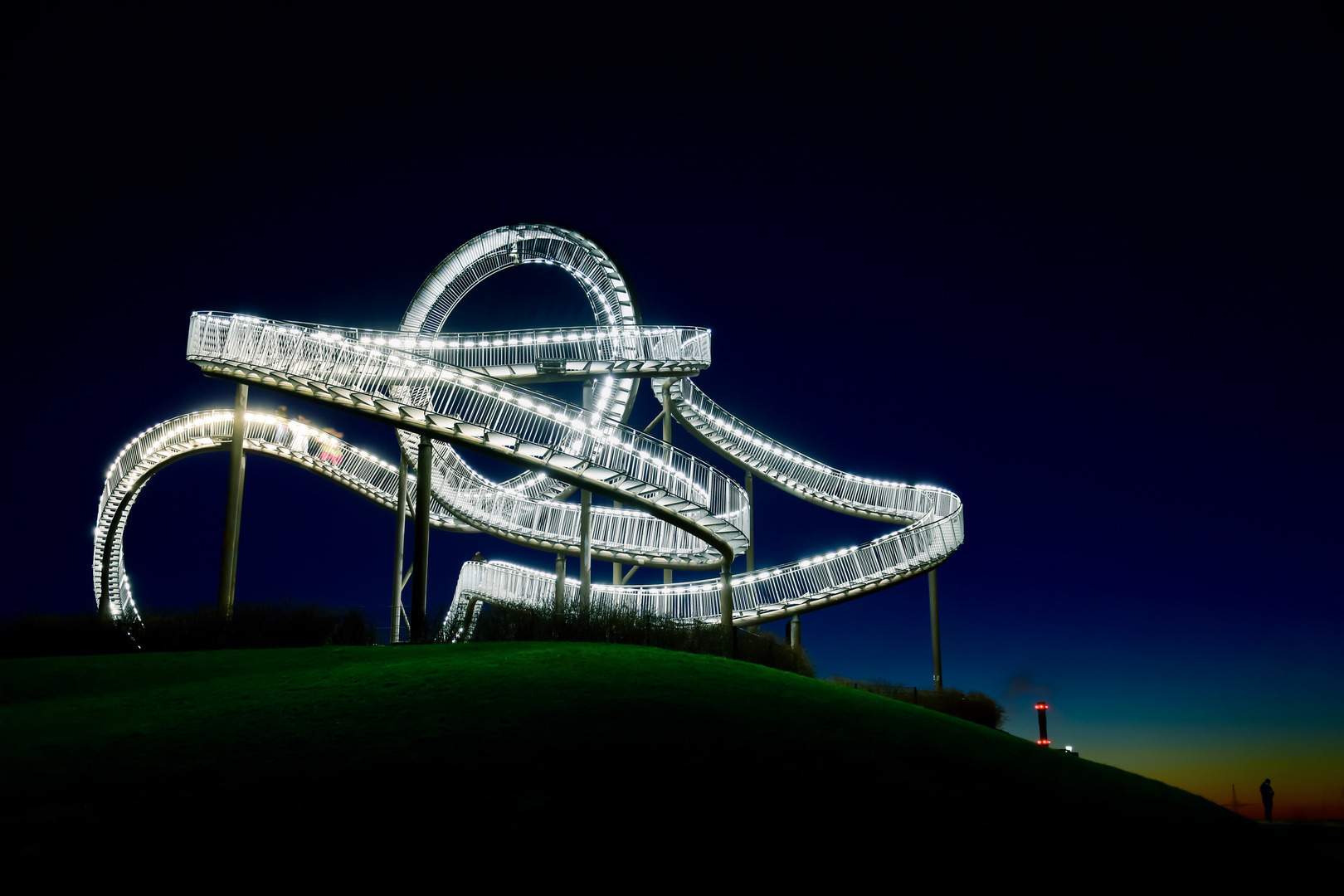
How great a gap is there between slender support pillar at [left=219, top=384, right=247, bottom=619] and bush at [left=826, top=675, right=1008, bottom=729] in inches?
519

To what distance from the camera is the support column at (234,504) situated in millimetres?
20875

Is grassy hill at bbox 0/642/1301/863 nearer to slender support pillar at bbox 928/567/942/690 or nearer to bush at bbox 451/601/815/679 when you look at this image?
bush at bbox 451/601/815/679

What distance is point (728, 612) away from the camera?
2125 cm

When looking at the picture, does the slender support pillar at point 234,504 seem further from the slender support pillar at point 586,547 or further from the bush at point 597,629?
the slender support pillar at point 586,547

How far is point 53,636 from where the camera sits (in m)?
16.5

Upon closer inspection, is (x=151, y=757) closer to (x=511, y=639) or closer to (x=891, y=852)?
(x=891, y=852)

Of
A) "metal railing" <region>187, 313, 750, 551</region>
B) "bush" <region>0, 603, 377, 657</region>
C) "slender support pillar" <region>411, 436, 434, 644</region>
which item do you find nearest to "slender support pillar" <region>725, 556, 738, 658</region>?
"metal railing" <region>187, 313, 750, 551</region>

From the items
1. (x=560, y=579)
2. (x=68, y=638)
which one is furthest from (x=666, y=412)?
(x=68, y=638)

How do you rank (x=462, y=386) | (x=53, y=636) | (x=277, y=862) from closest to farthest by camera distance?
(x=277, y=862), (x=53, y=636), (x=462, y=386)

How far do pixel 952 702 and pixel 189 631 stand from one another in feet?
54.9

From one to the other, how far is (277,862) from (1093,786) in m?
7.88

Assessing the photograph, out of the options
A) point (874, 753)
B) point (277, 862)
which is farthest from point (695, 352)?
point (277, 862)

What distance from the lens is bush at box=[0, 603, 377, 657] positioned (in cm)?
1647

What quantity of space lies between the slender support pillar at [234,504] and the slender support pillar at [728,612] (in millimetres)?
10102
